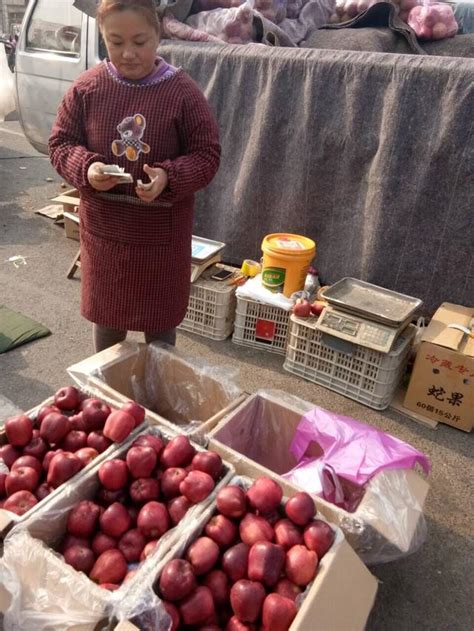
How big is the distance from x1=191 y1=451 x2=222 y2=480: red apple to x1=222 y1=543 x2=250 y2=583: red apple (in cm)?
28

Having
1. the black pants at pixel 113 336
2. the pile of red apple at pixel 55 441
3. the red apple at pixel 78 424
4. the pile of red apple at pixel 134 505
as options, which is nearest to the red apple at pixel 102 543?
the pile of red apple at pixel 134 505

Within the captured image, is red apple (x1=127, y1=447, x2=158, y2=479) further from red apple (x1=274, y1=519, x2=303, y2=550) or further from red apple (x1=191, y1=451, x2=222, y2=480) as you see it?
red apple (x1=274, y1=519, x2=303, y2=550)

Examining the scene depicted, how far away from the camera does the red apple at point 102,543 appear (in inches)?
62.1

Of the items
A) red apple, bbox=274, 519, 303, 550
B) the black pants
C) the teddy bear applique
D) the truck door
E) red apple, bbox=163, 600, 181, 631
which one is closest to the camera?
red apple, bbox=163, 600, 181, 631

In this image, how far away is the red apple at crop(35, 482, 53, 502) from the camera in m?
1.69

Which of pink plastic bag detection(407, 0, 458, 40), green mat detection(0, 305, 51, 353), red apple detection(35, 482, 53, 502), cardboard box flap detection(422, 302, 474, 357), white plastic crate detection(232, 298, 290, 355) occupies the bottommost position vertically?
green mat detection(0, 305, 51, 353)

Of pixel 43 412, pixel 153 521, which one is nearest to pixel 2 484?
pixel 43 412

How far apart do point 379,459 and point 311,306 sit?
150 cm

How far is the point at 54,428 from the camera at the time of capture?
1.85 metres

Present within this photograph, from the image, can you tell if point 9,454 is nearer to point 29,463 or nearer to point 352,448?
point 29,463

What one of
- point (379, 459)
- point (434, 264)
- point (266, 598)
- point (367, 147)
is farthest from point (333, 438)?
point (367, 147)

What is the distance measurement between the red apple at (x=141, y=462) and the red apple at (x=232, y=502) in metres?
0.26

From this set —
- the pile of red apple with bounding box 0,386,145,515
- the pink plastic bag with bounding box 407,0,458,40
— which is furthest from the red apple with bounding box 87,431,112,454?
the pink plastic bag with bounding box 407,0,458,40

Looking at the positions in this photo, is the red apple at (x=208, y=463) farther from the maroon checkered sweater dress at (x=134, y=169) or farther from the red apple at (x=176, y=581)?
the maroon checkered sweater dress at (x=134, y=169)
